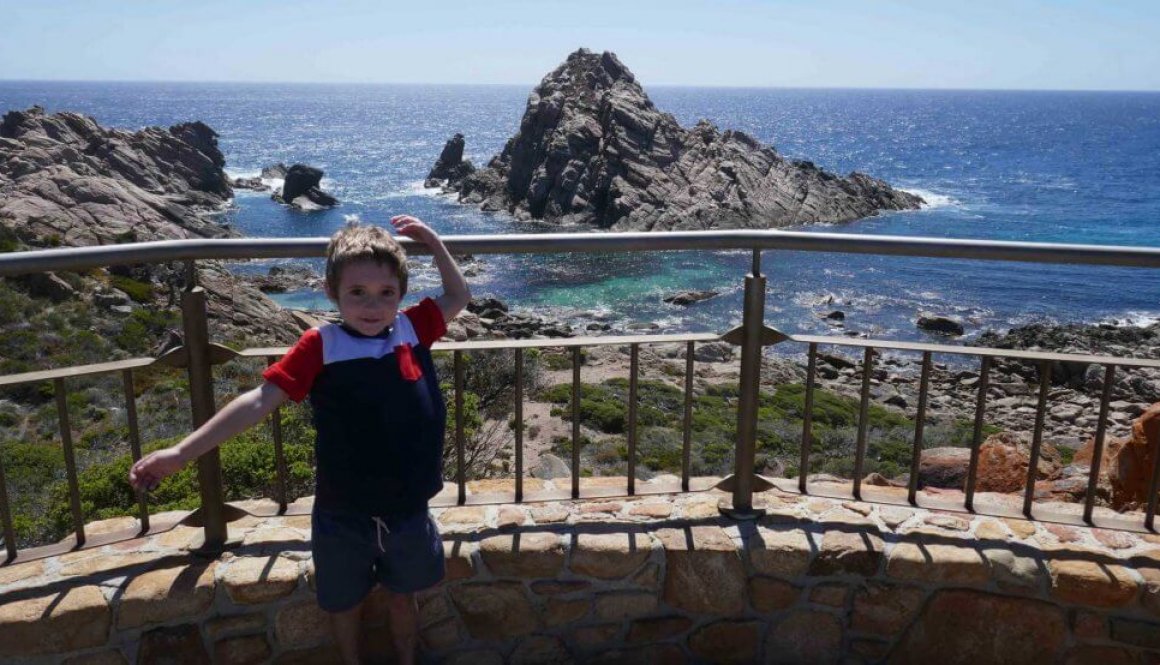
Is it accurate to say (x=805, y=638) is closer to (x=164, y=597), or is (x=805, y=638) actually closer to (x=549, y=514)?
(x=549, y=514)

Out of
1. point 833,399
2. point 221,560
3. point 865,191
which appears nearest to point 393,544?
point 221,560

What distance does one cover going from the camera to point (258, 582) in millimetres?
2992

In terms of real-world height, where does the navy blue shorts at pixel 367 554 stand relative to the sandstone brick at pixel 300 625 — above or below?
above

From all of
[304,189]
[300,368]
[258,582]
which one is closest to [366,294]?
[300,368]

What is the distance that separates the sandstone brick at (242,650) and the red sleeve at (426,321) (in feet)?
4.11

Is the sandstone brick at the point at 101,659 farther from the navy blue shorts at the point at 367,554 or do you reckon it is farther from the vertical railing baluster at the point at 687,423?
the vertical railing baluster at the point at 687,423

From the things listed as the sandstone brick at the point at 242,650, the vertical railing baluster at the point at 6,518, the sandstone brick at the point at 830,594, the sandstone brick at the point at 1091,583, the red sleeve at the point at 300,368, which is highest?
the red sleeve at the point at 300,368

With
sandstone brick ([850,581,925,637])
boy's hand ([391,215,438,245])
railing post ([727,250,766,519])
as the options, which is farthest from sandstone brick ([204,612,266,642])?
sandstone brick ([850,581,925,637])

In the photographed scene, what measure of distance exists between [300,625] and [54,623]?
2.42 ft

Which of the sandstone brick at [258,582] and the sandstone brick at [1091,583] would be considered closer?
the sandstone brick at [258,582]

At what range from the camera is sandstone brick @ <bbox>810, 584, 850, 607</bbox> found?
3.24m

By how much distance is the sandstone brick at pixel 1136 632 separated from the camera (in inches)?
122

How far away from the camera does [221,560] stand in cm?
311

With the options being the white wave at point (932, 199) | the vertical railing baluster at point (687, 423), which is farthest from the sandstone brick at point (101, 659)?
the white wave at point (932, 199)
